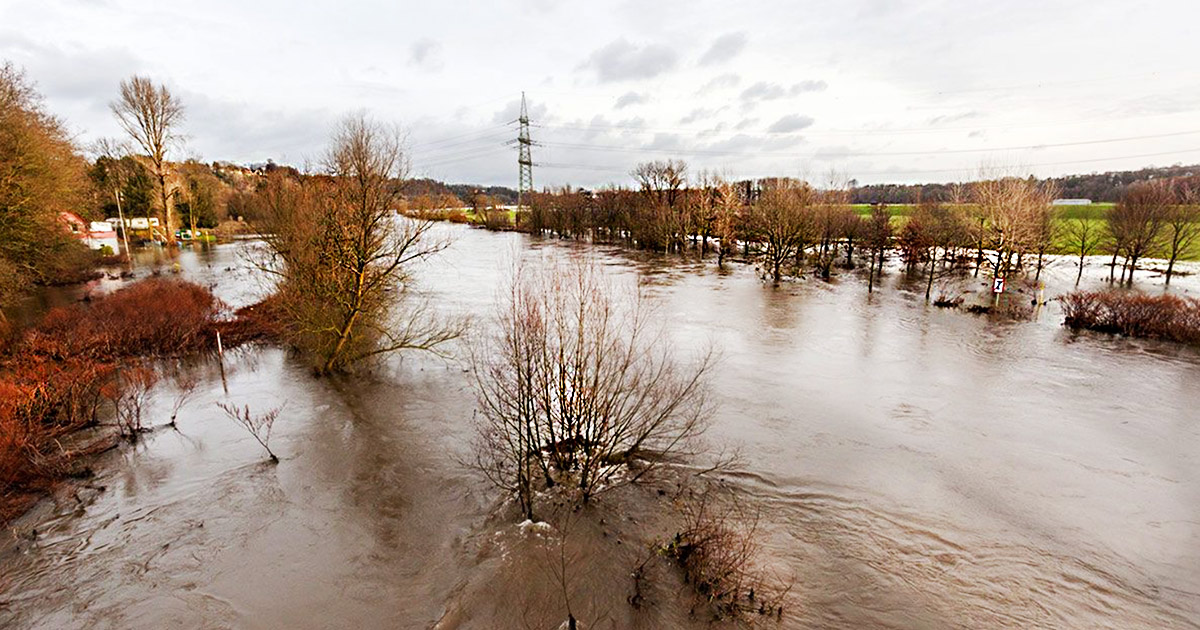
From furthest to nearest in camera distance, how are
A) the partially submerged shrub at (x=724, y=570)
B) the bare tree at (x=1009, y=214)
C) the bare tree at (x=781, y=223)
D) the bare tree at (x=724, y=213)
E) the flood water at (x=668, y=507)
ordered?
the bare tree at (x=724, y=213) < the bare tree at (x=781, y=223) < the bare tree at (x=1009, y=214) < the flood water at (x=668, y=507) < the partially submerged shrub at (x=724, y=570)

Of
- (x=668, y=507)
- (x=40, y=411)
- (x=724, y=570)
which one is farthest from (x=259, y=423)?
(x=724, y=570)

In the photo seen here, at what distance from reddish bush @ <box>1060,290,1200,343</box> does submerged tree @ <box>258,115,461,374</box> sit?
24.6 m

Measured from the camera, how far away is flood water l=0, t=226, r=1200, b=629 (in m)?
7.26

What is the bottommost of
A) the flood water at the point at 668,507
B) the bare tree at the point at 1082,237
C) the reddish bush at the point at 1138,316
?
the flood water at the point at 668,507

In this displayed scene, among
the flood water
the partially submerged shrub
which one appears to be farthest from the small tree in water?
the partially submerged shrub

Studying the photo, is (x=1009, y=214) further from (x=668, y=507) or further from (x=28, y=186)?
(x=28, y=186)

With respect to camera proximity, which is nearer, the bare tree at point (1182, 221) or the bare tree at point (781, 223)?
the bare tree at point (1182, 221)

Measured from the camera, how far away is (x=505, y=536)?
8.57m

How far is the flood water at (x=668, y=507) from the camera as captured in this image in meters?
7.26

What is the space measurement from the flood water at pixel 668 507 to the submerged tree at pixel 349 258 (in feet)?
5.04

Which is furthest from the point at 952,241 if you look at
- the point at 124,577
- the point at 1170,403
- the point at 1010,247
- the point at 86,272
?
the point at 86,272

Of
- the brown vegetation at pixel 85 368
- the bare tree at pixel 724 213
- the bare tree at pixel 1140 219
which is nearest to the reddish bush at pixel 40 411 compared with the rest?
the brown vegetation at pixel 85 368

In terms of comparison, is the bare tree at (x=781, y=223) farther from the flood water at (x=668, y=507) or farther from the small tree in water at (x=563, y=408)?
the small tree in water at (x=563, y=408)

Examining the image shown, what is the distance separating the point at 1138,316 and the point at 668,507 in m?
22.2
